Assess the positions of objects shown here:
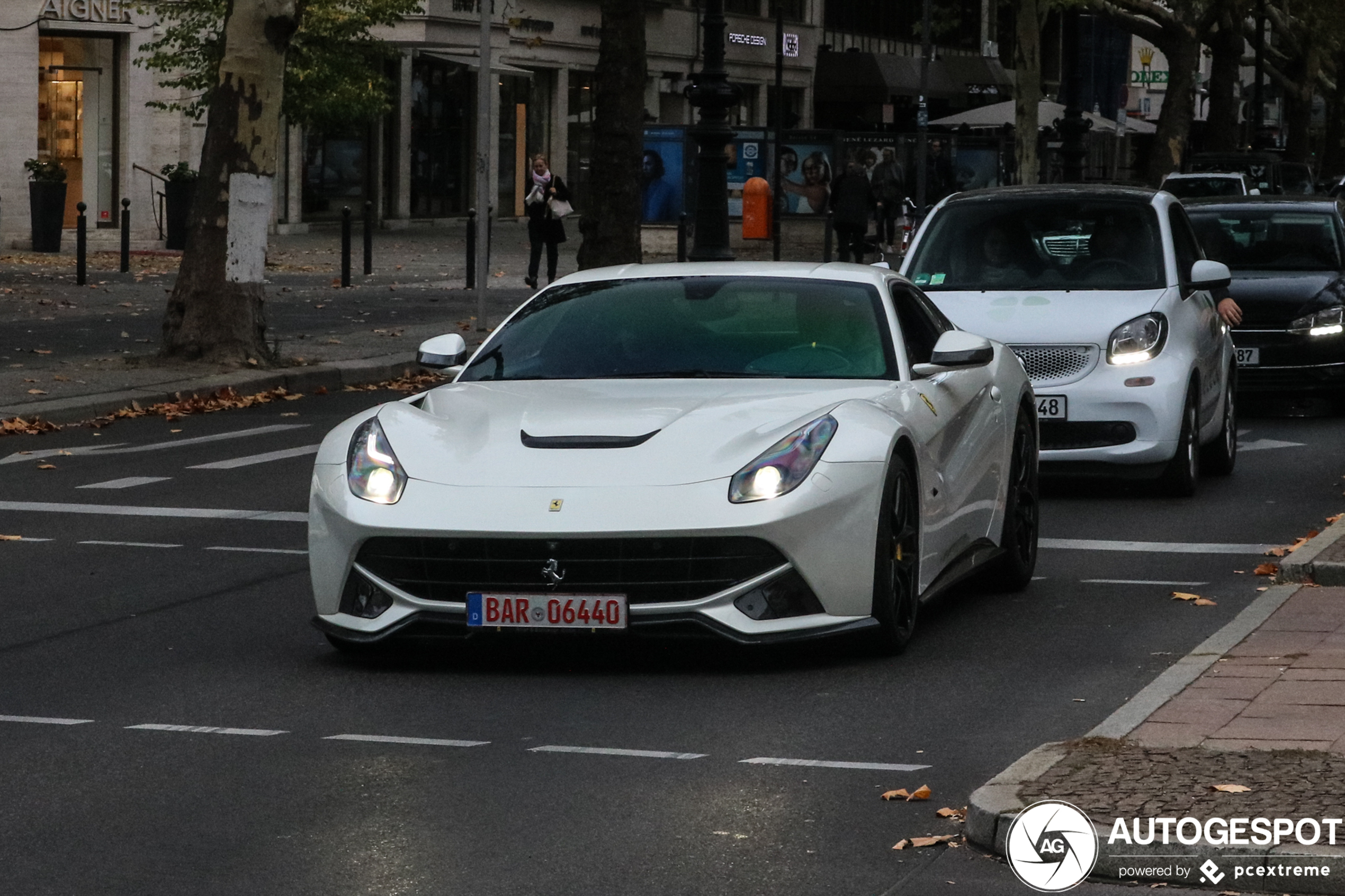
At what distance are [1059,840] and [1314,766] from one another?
0.85 metres

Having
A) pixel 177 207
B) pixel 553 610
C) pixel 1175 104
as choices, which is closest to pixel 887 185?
pixel 1175 104

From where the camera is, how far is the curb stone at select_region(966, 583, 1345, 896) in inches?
191

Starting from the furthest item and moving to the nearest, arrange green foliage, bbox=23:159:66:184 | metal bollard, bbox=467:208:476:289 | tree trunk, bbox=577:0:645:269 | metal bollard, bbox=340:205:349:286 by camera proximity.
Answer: green foliage, bbox=23:159:66:184 < metal bollard, bbox=340:205:349:286 < metal bollard, bbox=467:208:476:289 < tree trunk, bbox=577:0:645:269

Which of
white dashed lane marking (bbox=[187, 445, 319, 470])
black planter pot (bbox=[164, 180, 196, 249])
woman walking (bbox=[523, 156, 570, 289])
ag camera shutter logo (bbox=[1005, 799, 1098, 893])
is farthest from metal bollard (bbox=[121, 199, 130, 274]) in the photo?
ag camera shutter logo (bbox=[1005, 799, 1098, 893])

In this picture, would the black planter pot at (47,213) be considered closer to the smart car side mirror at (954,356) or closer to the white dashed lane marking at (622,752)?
the smart car side mirror at (954,356)

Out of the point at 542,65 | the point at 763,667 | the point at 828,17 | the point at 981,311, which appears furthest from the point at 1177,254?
the point at 828,17

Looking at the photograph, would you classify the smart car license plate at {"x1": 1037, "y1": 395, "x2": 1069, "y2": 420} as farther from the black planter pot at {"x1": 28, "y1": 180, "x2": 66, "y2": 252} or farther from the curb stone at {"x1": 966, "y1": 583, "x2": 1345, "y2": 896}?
the black planter pot at {"x1": 28, "y1": 180, "x2": 66, "y2": 252}

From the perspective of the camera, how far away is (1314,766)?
5.64m

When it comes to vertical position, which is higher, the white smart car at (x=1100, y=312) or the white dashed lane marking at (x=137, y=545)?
the white smart car at (x=1100, y=312)

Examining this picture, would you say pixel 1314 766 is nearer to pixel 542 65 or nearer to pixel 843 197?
pixel 843 197

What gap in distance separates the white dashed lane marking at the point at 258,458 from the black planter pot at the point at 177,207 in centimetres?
2178

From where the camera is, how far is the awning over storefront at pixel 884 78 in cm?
7456

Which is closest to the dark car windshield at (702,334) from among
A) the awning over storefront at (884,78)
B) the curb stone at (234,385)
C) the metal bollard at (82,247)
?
the curb stone at (234,385)

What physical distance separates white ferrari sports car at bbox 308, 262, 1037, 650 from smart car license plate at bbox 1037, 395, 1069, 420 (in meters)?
3.81
